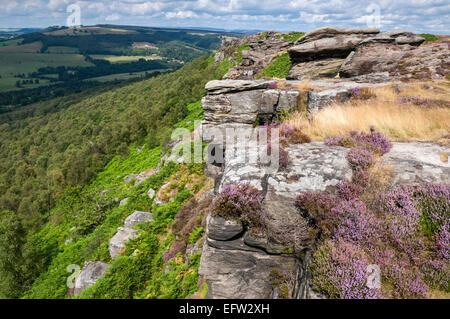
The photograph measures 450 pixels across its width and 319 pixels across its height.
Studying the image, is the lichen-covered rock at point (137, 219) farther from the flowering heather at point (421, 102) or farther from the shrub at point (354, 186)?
the flowering heather at point (421, 102)

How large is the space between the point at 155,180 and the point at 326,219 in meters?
17.5

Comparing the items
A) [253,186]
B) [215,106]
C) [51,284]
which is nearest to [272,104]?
[215,106]

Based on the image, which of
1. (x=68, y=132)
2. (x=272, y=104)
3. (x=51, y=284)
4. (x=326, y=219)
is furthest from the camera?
(x=68, y=132)

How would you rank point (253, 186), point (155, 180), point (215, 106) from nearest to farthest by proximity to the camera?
point (253, 186), point (215, 106), point (155, 180)

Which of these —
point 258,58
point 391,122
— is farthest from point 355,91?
point 258,58

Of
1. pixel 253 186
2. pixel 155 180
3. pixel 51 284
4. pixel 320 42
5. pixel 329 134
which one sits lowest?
pixel 51 284

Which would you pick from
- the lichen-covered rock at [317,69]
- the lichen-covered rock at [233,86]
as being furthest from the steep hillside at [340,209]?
the lichen-covered rock at [317,69]

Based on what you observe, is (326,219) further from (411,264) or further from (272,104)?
(272,104)

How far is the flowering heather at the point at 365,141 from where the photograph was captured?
7278 mm

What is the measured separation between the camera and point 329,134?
879cm

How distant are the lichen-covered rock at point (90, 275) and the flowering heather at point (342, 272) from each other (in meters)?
12.5

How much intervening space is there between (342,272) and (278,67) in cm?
3304

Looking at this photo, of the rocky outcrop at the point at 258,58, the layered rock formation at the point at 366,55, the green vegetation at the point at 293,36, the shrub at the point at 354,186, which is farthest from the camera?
the green vegetation at the point at 293,36

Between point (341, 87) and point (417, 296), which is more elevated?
point (341, 87)
